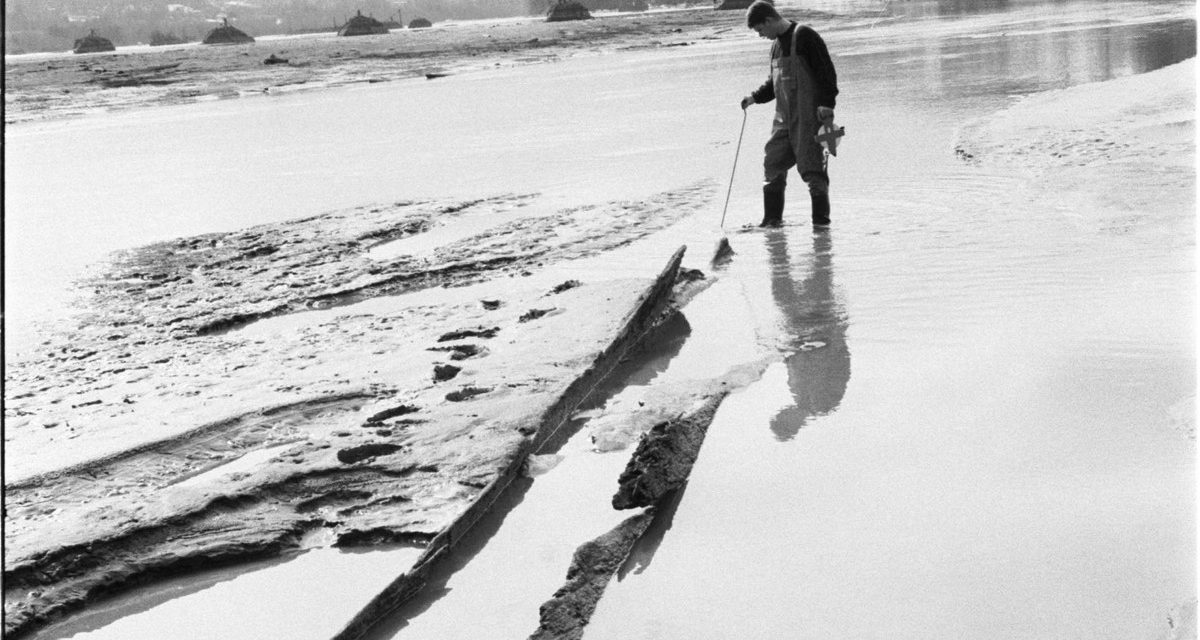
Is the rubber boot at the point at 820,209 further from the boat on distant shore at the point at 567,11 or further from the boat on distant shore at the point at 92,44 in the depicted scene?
the boat on distant shore at the point at 567,11

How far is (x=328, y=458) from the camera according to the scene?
4320 millimetres

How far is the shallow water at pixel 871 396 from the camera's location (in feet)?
11.4

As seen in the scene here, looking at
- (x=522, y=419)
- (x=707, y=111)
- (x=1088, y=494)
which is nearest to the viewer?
(x=1088, y=494)

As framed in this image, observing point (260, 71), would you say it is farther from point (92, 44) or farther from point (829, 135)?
point (92, 44)

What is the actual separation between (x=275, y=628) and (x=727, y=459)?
1.80m

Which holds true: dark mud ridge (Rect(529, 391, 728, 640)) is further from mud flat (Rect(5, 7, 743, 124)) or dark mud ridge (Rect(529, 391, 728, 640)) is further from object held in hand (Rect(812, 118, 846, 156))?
mud flat (Rect(5, 7, 743, 124))

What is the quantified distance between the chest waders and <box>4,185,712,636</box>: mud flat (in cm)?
99

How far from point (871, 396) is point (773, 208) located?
394cm

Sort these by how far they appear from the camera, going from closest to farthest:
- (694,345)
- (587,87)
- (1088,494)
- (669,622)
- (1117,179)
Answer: (669,622) < (1088,494) < (694,345) < (1117,179) < (587,87)

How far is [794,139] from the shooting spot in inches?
340

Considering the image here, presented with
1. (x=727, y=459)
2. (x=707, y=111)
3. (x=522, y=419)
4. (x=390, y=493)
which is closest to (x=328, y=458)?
(x=390, y=493)

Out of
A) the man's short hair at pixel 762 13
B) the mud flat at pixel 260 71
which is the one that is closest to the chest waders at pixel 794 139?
the man's short hair at pixel 762 13

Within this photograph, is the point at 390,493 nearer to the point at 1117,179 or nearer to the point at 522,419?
the point at 522,419

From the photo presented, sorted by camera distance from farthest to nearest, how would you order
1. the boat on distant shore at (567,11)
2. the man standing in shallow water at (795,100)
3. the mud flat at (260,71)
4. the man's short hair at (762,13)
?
the boat on distant shore at (567,11) → the mud flat at (260,71) → the man standing in shallow water at (795,100) → the man's short hair at (762,13)
